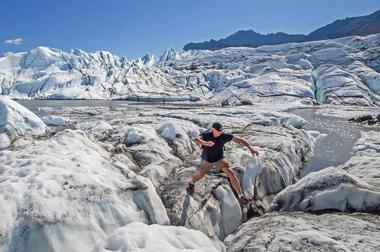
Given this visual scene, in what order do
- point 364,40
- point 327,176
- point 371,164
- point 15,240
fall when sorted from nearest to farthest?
point 15,240
point 327,176
point 371,164
point 364,40

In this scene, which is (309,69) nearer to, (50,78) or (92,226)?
(50,78)

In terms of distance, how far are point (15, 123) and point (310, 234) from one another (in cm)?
999

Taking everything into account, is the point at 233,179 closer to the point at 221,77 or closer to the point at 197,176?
the point at 197,176

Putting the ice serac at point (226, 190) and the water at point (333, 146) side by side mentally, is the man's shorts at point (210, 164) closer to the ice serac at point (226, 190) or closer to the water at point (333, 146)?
the ice serac at point (226, 190)

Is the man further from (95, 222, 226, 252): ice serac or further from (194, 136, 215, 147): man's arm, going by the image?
(95, 222, 226, 252): ice serac

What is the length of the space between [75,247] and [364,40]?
5461 inches

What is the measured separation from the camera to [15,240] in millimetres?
6516

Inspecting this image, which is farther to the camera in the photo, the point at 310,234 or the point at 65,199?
the point at 65,199

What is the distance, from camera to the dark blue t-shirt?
936 centimetres

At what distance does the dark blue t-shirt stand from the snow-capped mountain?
75.1 meters

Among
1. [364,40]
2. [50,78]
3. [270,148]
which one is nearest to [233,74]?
[364,40]

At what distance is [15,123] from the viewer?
1209 centimetres

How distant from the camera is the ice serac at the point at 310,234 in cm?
672

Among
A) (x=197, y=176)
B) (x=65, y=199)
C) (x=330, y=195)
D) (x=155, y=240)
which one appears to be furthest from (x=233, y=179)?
(x=65, y=199)
